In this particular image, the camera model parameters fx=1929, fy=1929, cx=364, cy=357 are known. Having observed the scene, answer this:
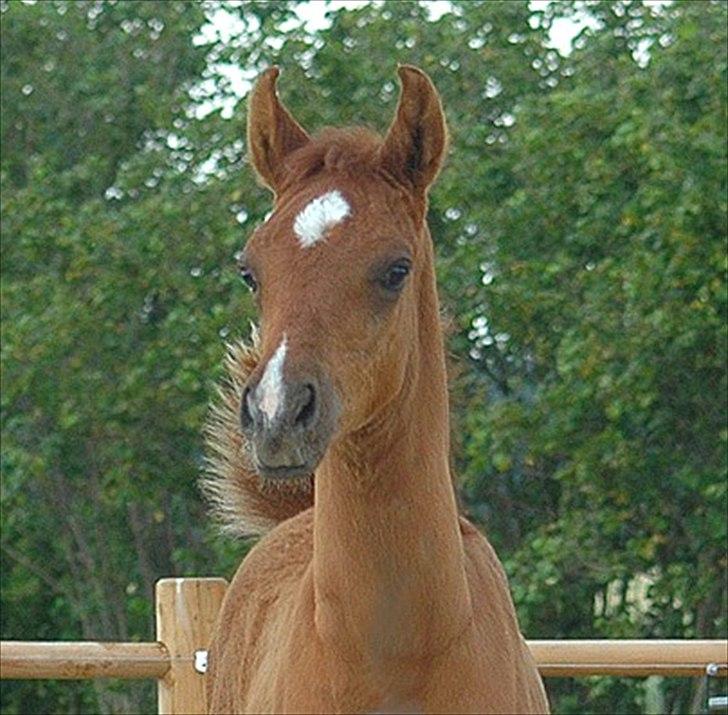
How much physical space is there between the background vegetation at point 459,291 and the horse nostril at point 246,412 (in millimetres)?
4848

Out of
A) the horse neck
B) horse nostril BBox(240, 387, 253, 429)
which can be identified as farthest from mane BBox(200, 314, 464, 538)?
horse nostril BBox(240, 387, 253, 429)

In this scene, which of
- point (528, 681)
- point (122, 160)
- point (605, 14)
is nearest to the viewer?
point (528, 681)

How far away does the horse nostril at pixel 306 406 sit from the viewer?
122 inches

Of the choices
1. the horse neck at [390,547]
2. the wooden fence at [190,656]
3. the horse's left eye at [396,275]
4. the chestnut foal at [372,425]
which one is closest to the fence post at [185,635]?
the wooden fence at [190,656]

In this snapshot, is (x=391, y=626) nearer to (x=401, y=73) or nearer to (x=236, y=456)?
(x=401, y=73)

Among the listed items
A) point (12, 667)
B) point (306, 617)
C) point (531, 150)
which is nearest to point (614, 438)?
point (531, 150)

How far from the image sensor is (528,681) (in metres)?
3.80

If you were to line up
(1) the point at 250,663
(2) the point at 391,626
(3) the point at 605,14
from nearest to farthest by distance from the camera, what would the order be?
1. (2) the point at 391,626
2. (1) the point at 250,663
3. (3) the point at 605,14

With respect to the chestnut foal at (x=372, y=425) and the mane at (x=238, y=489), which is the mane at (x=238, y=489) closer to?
the mane at (x=238, y=489)

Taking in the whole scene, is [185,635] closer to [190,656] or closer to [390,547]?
[190,656]

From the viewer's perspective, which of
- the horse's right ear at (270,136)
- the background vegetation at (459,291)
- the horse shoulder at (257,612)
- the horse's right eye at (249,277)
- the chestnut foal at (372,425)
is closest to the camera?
the chestnut foal at (372,425)

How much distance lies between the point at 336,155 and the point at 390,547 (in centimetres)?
73

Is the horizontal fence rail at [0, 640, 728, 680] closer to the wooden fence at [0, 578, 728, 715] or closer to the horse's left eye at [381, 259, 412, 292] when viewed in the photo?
the wooden fence at [0, 578, 728, 715]

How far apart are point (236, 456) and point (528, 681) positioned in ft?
4.60
